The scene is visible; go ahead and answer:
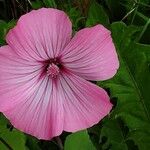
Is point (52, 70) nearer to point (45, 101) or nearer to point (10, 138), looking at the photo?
point (45, 101)

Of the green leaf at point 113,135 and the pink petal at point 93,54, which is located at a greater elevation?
the pink petal at point 93,54

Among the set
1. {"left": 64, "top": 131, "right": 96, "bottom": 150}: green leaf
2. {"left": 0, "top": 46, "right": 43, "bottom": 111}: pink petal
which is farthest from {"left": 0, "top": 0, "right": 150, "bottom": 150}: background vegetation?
{"left": 0, "top": 46, "right": 43, "bottom": 111}: pink petal

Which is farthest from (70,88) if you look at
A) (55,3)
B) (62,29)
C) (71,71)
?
(55,3)

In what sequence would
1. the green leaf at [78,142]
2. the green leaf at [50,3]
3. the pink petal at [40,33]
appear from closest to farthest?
the pink petal at [40,33]
the green leaf at [78,142]
the green leaf at [50,3]

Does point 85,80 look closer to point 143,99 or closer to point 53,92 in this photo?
point 53,92

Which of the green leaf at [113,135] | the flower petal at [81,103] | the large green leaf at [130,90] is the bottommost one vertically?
the green leaf at [113,135]

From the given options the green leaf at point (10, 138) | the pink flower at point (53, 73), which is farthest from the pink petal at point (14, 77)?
the green leaf at point (10, 138)

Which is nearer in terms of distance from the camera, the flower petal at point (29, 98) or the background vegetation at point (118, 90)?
the flower petal at point (29, 98)

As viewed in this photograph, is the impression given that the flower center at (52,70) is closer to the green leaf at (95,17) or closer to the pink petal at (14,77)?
the pink petal at (14,77)
